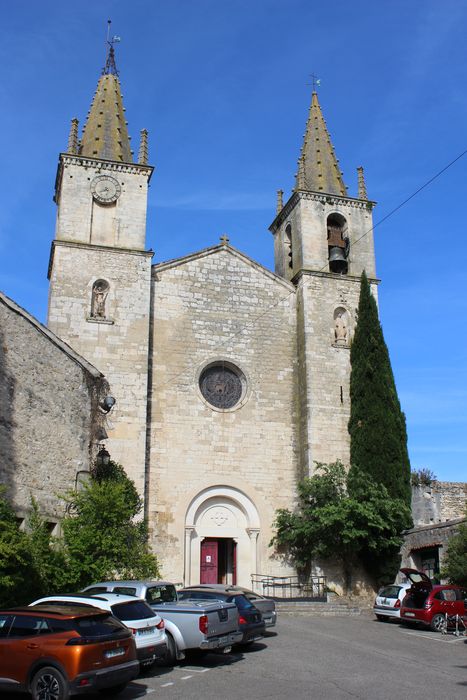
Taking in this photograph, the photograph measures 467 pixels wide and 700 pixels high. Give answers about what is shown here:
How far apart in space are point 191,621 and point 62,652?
3.58m

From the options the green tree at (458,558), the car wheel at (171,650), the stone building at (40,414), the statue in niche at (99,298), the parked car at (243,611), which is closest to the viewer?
the car wheel at (171,650)

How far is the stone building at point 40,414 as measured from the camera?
55.9ft

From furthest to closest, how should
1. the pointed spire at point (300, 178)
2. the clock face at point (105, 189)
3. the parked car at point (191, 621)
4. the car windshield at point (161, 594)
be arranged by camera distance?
1. the pointed spire at point (300, 178)
2. the clock face at point (105, 189)
3. the car windshield at point (161, 594)
4. the parked car at point (191, 621)

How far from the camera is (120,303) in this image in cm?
2553

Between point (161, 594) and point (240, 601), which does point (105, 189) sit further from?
point (161, 594)

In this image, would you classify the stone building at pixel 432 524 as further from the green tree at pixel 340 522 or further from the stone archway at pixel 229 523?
the stone archway at pixel 229 523

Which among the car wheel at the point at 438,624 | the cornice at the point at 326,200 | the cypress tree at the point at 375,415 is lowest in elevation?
the car wheel at the point at 438,624

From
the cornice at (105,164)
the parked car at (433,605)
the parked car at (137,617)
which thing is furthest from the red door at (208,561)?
the cornice at (105,164)

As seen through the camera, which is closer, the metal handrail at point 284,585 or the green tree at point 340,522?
the green tree at point 340,522

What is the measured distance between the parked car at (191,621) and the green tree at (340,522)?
1118 cm

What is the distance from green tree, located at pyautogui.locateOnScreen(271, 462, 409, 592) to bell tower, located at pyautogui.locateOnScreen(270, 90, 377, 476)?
45.5 inches

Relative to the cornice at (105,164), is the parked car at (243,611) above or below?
below

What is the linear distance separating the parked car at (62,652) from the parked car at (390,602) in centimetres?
1179

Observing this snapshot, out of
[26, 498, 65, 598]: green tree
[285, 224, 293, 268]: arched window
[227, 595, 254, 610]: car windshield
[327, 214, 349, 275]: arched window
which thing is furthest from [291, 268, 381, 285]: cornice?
[227, 595, 254, 610]: car windshield
